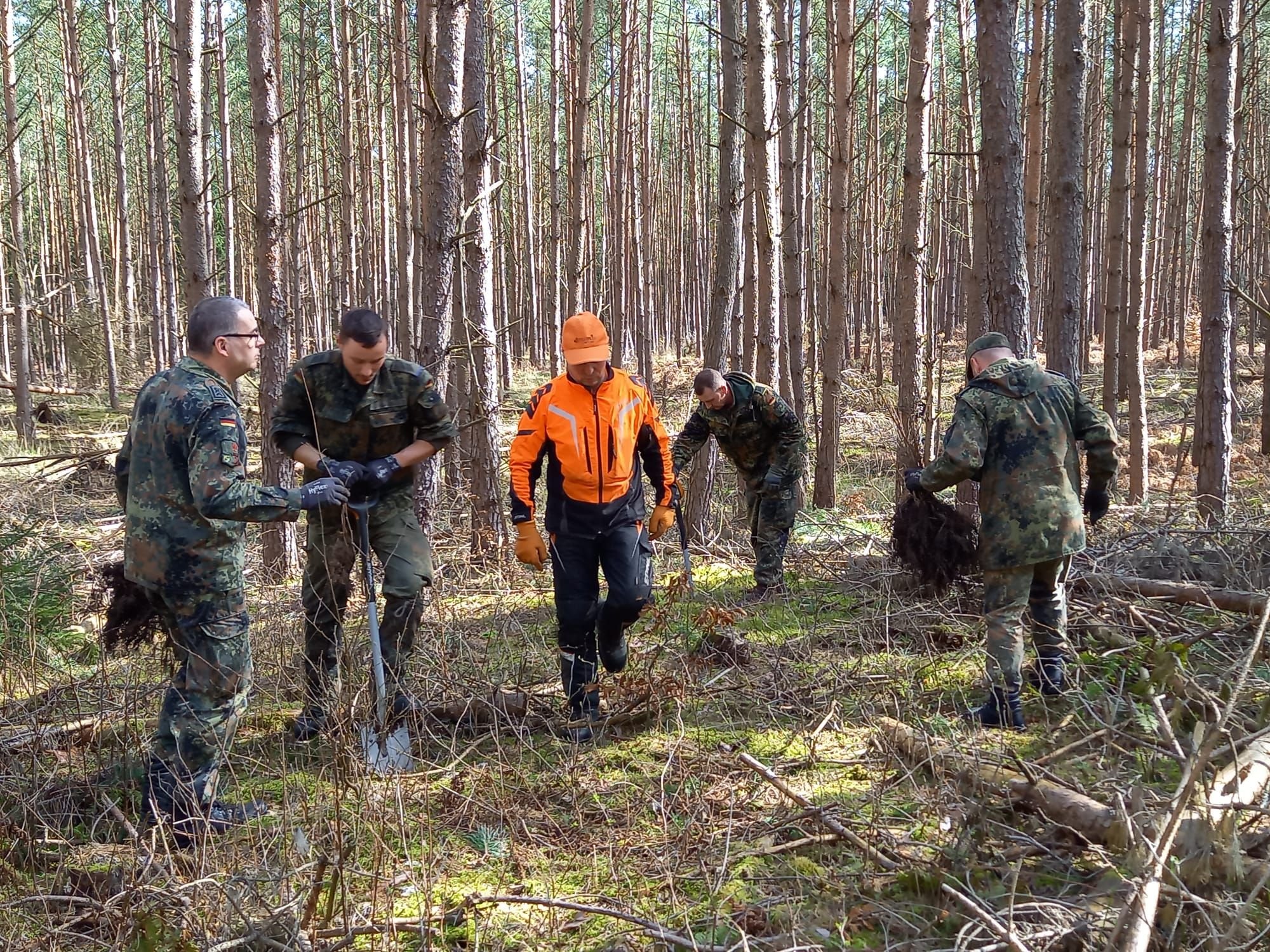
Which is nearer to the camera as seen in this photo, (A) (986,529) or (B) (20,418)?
(A) (986,529)

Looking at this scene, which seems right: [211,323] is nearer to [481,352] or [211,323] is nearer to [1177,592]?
[481,352]

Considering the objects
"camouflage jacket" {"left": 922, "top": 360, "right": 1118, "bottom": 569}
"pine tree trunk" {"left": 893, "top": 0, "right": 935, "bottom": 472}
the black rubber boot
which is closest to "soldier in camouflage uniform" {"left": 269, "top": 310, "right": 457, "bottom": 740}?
the black rubber boot

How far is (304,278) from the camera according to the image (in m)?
21.2

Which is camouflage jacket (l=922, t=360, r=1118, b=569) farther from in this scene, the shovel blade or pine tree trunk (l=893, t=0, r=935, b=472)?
pine tree trunk (l=893, t=0, r=935, b=472)

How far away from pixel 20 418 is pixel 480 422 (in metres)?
9.32

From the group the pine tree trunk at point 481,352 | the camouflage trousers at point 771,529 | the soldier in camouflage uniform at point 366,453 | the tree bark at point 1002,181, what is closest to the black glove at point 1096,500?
the tree bark at point 1002,181

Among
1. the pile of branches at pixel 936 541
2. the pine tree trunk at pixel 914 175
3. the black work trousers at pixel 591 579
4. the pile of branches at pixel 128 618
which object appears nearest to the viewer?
the pile of branches at pixel 128 618

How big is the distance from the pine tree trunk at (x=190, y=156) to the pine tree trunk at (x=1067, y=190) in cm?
619

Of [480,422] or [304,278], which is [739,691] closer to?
[480,422]

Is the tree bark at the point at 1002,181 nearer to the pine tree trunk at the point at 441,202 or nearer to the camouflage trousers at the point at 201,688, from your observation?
the pine tree trunk at the point at 441,202

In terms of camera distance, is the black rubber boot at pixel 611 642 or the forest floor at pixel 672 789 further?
the black rubber boot at pixel 611 642

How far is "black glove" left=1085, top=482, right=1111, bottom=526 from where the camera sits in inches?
195

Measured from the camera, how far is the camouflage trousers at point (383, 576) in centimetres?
460

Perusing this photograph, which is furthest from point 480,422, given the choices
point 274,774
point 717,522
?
point 274,774
